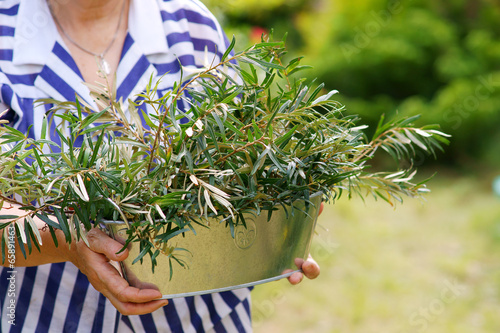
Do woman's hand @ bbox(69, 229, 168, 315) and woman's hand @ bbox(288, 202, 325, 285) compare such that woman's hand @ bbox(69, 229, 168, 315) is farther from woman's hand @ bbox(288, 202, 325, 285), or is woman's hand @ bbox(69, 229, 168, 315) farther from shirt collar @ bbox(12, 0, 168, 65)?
shirt collar @ bbox(12, 0, 168, 65)

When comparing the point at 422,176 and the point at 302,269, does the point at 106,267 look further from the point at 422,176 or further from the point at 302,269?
the point at 422,176

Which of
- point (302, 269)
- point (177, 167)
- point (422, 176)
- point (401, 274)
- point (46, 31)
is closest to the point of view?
point (177, 167)

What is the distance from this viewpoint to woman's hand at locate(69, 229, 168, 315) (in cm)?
74

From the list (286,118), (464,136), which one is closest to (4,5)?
(286,118)

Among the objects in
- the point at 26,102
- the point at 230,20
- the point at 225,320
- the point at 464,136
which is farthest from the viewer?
the point at 230,20

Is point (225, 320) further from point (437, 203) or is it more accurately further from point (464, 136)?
point (464, 136)

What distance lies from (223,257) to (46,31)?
57 cm

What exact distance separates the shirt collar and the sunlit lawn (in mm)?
1860

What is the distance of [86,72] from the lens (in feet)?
3.45

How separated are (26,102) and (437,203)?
324cm

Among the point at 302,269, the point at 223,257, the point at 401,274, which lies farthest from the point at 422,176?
the point at 223,257

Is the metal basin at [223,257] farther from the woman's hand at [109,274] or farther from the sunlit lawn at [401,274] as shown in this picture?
the sunlit lawn at [401,274]

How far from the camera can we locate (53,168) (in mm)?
689

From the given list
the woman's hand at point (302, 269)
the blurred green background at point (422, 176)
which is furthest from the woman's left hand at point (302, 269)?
the blurred green background at point (422, 176)
